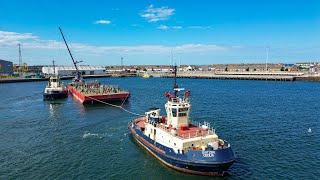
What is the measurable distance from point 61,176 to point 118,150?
35.6 feet

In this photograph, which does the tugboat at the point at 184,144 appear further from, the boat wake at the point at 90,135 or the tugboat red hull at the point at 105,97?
the tugboat red hull at the point at 105,97

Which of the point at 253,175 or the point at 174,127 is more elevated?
the point at 174,127

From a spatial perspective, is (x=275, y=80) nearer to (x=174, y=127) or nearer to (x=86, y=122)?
(x=86, y=122)

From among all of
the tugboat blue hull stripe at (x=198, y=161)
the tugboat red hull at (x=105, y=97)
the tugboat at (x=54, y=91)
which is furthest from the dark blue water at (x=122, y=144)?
the tugboat at (x=54, y=91)

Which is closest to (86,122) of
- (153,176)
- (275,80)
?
(153,176)

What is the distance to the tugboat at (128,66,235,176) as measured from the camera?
3522cm

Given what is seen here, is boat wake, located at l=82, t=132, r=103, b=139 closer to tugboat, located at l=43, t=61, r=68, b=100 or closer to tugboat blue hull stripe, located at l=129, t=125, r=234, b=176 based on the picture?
tugboat blue hull stripe, located at l=129, t=125, r=234, b=176

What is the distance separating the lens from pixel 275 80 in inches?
7835

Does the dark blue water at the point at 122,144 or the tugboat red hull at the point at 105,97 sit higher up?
the tugboat red hull at the point at 105,97

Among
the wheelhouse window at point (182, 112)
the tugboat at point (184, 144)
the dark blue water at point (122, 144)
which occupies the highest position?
the wheelhouse window at point (182, 112)

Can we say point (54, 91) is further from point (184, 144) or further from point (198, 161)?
point (198, 161)

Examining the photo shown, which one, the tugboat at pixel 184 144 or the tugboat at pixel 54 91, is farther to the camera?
the tugboat at pixel 54 91

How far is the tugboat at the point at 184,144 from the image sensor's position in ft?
116

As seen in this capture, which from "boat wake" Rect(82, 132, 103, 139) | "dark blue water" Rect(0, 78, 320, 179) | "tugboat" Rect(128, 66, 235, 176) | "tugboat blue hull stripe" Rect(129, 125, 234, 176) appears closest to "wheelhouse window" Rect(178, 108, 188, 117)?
"tugboat" Rect(128, 66, 235, 176)
